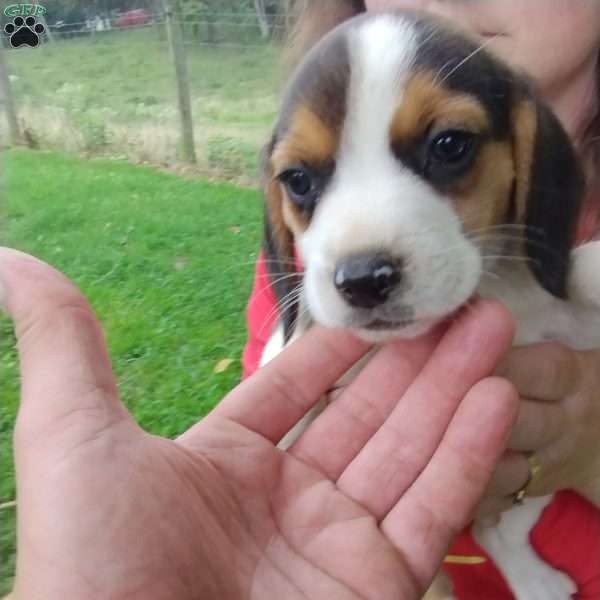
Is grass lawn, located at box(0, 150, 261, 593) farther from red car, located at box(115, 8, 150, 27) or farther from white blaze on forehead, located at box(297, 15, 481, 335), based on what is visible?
white blaze on forehead, located at box(297, 15, 481, 335)

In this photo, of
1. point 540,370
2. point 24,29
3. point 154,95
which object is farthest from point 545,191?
point 154,95

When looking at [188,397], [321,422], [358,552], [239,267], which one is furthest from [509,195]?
[239,267]

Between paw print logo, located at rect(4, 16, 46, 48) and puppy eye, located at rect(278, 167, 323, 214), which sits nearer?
puppy eye, located at rect(278, 167, 323, 214)

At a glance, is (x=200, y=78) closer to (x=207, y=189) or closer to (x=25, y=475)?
(x=207, y=189)

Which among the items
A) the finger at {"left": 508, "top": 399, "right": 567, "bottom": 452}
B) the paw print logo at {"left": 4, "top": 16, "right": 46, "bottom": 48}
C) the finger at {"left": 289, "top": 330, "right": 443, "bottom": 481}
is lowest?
the finger at {"left": 508, "top": 399, "right": 567, "bottom": 452}

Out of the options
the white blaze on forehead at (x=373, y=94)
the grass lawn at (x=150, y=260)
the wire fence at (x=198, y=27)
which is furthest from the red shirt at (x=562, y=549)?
the wire fence at (x=198, y=27)

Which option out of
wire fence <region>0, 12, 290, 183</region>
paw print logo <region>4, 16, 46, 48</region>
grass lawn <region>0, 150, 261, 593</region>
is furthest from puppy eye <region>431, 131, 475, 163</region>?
wire fence <region>0, 12, 290, 183</region>
